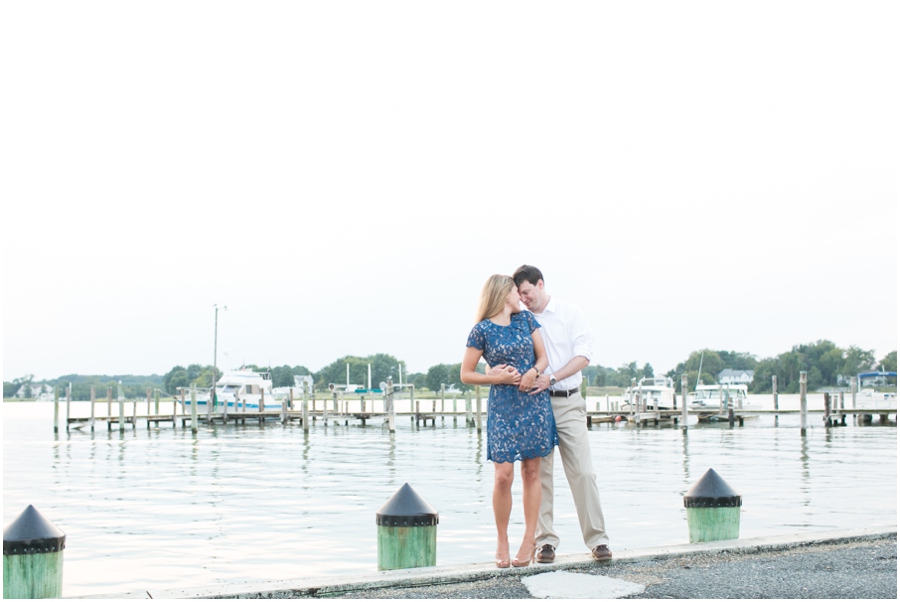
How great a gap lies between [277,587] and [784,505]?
11501 millimetres

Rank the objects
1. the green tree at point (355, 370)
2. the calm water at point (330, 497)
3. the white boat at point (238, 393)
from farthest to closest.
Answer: the green tree at point (355, 370), the white boat at point (238, 393), the calm water at point (330, 497)

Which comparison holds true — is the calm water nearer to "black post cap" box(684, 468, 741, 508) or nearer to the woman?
"black post cap" box(684, 468, 741, 508)

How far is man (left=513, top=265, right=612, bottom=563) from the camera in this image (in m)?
6.38

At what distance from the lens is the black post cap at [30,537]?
223 inches

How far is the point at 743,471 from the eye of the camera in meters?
21.7

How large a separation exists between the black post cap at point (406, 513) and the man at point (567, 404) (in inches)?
32.0

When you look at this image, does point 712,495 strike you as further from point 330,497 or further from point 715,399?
point 715,399

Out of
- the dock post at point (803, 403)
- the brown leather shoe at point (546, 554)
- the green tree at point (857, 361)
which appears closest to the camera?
the brown leather shoe at point (546, 554)

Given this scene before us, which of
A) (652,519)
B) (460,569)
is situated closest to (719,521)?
(460,569)

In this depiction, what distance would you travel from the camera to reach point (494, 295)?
6.13m

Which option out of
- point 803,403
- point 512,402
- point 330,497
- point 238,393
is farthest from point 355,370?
point 512,402

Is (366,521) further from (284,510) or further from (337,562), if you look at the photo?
(337,562)

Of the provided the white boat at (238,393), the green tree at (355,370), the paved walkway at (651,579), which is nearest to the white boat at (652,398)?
the white boat at (238,393)

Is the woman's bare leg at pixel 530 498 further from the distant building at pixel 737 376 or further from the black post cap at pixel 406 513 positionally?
the distant building at pixel 737 376
